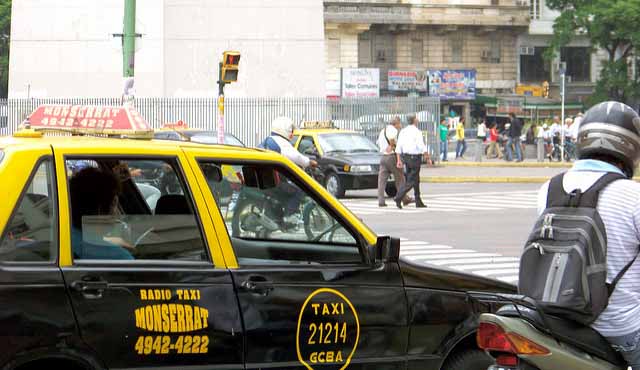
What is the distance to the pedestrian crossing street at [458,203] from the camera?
72.6 ft

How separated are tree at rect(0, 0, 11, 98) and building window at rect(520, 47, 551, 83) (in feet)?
101

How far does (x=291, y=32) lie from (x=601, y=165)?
31.7m

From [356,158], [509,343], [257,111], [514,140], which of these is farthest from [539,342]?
[514,140]

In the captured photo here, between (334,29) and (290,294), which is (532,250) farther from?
(334,29)

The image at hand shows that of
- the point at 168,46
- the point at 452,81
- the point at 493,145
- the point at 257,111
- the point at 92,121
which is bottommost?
the point at 493,145

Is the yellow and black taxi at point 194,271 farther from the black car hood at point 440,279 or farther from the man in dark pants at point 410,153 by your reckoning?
the man in dark pants at point 410,153

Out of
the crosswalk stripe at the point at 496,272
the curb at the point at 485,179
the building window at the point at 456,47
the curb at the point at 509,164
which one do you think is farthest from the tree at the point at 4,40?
the crosswalk stripe at the point at 496,272

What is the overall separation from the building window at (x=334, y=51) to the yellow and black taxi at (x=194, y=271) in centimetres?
6481

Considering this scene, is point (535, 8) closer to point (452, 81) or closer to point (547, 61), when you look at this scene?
point (547, 61)

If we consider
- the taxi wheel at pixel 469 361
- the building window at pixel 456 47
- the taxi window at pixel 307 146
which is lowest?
the taxi wheel at pixel 469 361

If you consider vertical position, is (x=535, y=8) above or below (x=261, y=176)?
above

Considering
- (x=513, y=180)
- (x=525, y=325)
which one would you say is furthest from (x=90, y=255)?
(x=513, y=180)

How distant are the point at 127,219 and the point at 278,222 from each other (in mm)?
778

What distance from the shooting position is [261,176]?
5.61 metres
